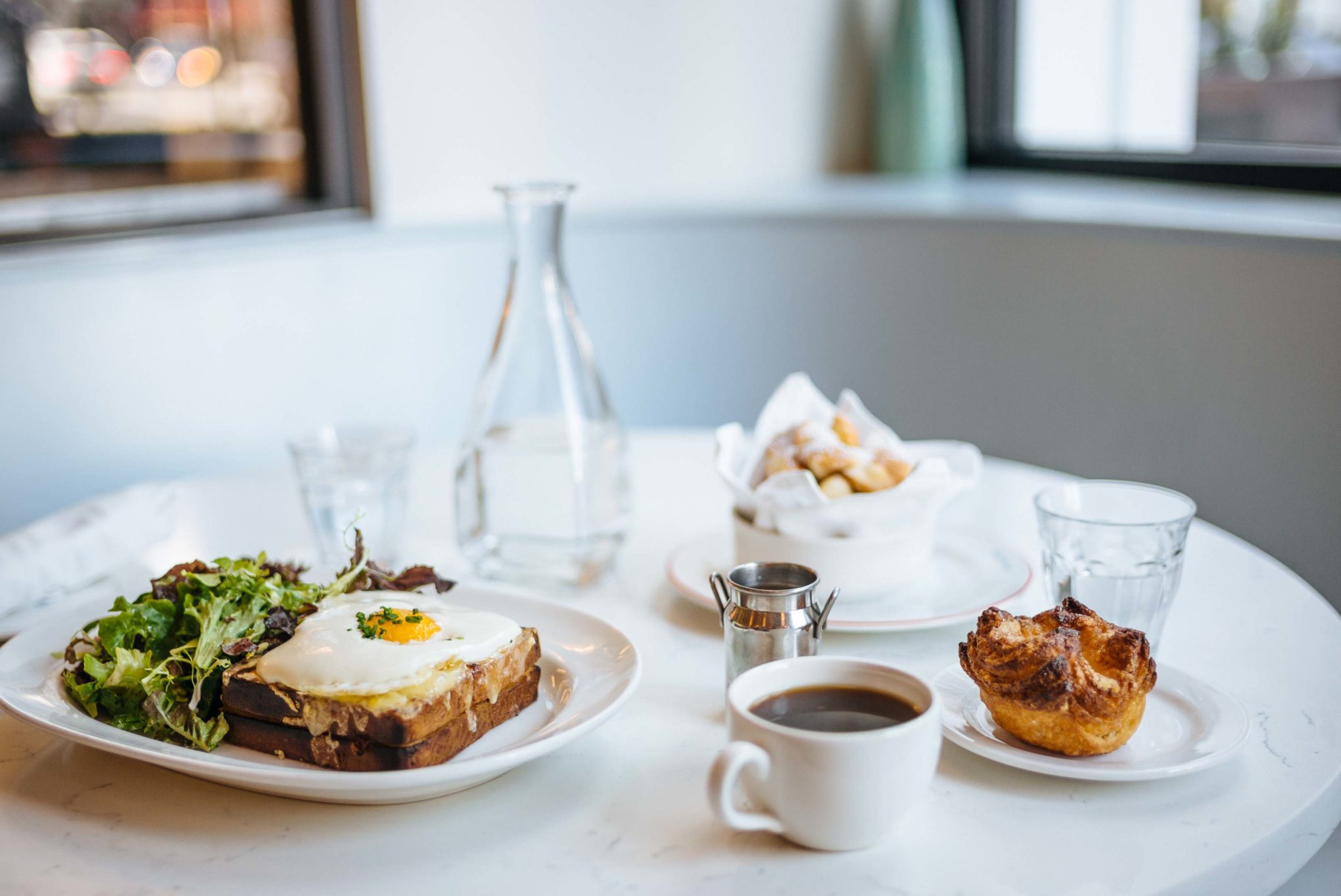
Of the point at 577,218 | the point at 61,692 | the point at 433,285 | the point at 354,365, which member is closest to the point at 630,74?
the point at 577,218

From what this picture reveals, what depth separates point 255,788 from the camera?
0.75 meters

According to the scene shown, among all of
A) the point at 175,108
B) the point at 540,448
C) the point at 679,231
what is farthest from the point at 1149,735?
the point at 175,108

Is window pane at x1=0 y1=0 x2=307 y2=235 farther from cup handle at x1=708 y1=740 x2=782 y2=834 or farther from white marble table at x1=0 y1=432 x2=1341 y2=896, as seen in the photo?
cup handle at x1=708 y1=740 x2=782 y2=834

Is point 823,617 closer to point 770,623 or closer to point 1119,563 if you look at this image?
point 770,623

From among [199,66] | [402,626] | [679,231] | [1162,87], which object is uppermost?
[199,66]

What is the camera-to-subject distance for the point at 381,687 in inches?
28.1

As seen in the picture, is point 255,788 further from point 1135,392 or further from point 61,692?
point 1135,392

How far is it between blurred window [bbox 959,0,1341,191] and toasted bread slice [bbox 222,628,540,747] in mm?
1827

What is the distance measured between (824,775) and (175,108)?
6.99 ft

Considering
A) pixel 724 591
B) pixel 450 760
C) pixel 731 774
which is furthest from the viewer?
pixel 724 591

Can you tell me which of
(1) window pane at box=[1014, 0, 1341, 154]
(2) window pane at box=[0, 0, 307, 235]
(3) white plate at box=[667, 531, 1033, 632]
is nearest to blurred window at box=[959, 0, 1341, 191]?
(1) window pane at box=[1014, 0, 1341, 154]

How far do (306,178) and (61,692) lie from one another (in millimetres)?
1694

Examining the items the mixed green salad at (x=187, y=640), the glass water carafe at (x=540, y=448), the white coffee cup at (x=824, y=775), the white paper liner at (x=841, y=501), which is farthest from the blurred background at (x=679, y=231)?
the white coffee cup at (x=824, y=775)

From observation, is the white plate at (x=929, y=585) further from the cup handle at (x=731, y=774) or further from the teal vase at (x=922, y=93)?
the teal vase at (x=922, y=93)
